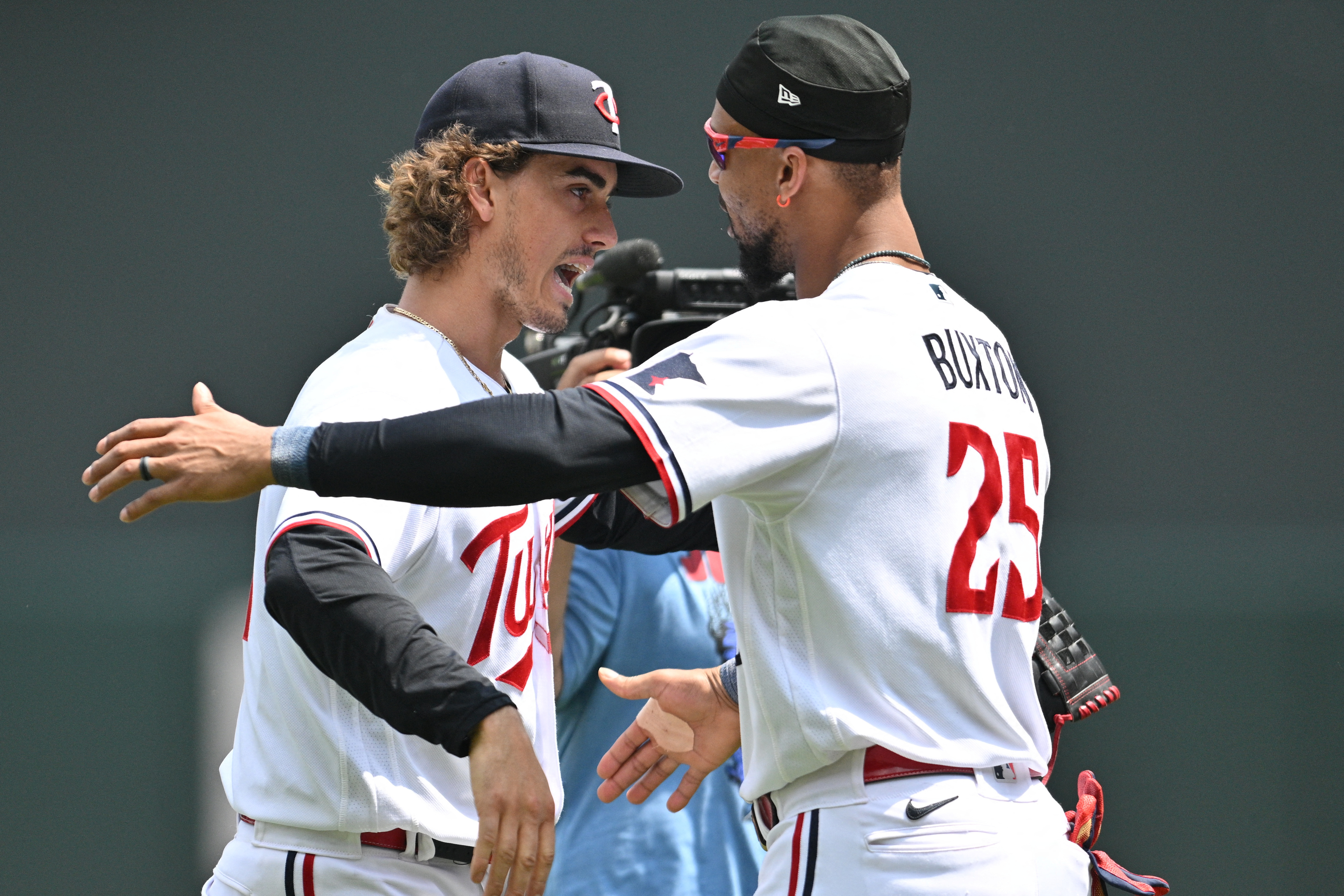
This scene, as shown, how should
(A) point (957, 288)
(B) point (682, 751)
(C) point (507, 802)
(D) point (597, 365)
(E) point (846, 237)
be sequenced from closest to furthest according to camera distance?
(C) point (507, 802)
(E) point (846, 237)
(B) point (682, 751)
(D) point (597, 365)
(A) point (957, 288)

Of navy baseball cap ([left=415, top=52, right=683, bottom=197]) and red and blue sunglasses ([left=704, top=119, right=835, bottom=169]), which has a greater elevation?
navy baseball cap ([left=415, top=52, right=683, bottom=197])

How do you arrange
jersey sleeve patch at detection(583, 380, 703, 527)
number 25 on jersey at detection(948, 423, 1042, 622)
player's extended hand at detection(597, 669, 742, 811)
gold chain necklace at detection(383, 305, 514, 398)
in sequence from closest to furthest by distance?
1. jersey sleeve patch at detection(583, 380, 703, 527)
2. number 25 on jersey at detection(948, 423, 1042, 622)
3. player's extended hand at detection(597, 669, 742, 811)
4. gold chain necklace at detection(383, 305, 514, 398)

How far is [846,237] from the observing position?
1854mm

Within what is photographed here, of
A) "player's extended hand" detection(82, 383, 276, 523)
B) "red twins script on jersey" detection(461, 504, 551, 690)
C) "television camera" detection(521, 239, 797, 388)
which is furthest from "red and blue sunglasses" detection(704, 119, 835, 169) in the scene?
"television camera" detection(521, 239, 797, 388)

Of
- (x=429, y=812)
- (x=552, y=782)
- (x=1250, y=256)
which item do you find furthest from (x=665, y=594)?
(x=1250, y=256)

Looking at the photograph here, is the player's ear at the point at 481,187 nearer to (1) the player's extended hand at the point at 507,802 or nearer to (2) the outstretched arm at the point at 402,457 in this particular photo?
(2) the outstretched arm at the point at 402,457

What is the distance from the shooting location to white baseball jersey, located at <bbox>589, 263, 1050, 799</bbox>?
147 cm

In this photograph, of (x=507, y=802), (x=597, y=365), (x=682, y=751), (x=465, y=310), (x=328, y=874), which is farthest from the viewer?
(x=597, y=365)

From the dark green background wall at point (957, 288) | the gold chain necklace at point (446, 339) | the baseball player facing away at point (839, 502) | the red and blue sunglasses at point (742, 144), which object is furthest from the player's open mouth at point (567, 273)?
the dark green background wall at point (957, 288)

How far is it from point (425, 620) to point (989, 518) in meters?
0.76

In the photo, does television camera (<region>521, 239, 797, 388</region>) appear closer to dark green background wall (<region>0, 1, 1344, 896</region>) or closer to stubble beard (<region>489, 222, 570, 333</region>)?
stubble beard (<region>489, 222, 570, 333</region>)

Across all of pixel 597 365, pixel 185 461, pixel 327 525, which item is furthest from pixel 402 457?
pixel 597 365

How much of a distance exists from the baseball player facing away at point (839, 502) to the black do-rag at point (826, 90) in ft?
0.70

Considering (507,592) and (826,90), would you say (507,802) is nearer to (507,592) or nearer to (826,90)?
(507,592)
